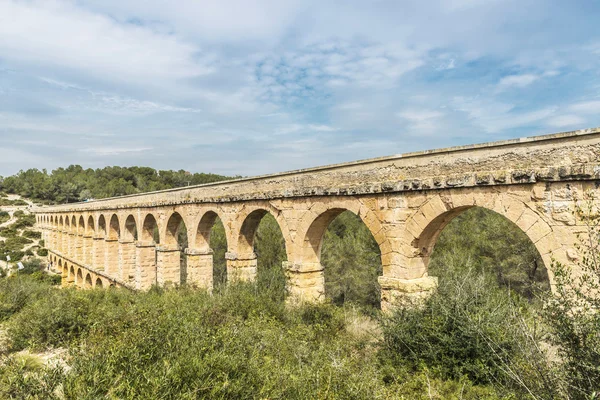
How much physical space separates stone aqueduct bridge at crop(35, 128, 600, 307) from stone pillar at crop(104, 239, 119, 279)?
312 inches

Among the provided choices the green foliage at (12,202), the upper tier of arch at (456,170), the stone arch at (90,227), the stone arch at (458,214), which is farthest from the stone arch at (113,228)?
the green foliage at (12,202)

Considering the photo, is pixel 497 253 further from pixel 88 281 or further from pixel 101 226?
pixel 88 281

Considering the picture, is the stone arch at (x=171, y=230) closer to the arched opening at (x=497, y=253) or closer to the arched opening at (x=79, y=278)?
the arched opening at (x=497, y=253)

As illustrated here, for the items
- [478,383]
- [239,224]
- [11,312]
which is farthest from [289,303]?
[11,312]

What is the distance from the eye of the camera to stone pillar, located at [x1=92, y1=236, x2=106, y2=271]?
2205cm

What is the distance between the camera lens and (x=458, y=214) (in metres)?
5.98

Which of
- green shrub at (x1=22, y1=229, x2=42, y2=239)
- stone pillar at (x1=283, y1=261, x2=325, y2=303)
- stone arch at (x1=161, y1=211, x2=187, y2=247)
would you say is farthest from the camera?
green shrub at (x1=22, y1=229, x2=42, y2=239)

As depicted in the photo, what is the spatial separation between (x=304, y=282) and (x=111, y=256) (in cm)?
1611

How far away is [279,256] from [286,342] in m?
12.9

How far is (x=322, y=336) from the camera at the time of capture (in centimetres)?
652

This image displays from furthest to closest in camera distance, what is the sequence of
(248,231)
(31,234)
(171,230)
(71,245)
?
A: (31,234) < (71,245) < (171,230) < (248,231)

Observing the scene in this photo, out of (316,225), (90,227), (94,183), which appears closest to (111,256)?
(90,227)

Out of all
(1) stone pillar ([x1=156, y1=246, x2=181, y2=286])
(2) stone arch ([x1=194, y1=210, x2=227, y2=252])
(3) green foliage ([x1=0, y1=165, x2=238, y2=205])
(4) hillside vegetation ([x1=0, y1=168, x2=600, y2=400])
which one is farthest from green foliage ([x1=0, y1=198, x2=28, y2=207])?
(4) hillside vegetation ([x1=0, y1=168, x2=600, y2=400])

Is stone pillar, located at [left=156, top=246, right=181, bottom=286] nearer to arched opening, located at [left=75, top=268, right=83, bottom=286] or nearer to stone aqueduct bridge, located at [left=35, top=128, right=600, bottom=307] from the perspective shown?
stone aqueduct bridge, located at [left=35, top=128, right=600, bottom=307]
